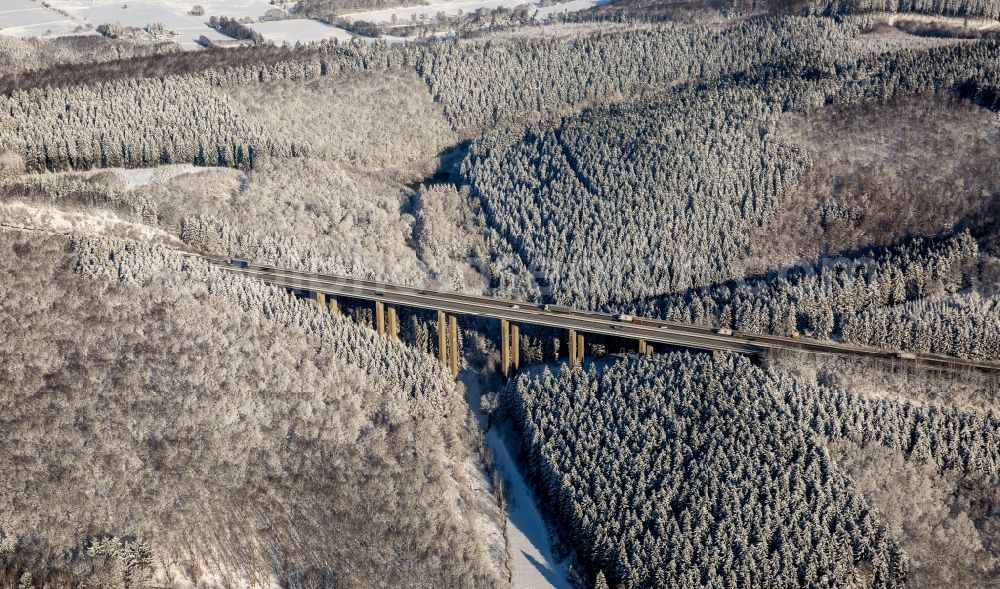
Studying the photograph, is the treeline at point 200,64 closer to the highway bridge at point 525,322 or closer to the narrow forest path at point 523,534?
the highway bridge at point 525,322

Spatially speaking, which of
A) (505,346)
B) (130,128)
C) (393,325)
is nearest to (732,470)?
(505,346)

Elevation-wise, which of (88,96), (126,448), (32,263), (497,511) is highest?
(88,96)

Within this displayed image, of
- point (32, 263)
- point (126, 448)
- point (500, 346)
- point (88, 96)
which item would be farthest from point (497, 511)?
point (88, 96)

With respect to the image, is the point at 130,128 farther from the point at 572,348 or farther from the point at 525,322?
the point at 572,348

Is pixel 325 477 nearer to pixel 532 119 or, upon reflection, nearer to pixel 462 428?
pixel 462 428

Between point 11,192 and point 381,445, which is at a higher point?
point 11,192

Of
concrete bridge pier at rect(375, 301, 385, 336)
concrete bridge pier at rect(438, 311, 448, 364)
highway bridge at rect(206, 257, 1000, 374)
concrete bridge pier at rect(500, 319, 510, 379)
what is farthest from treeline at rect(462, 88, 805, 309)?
concrete bridge pier at rect(375, 301, 385, 336)

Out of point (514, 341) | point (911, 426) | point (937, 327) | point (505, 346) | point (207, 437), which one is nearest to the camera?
point (911, 426)
